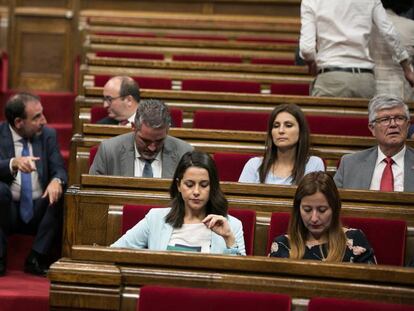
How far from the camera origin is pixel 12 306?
1901 millimetres

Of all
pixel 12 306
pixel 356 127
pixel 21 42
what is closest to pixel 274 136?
pixel 356 127

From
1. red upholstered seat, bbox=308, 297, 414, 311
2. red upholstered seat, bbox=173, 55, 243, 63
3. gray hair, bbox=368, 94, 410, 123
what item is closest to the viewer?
red upholstered seat, bbox=308, 297, 414, 311

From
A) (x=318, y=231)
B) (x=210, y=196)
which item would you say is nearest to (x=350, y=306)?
(x=318, y=231)

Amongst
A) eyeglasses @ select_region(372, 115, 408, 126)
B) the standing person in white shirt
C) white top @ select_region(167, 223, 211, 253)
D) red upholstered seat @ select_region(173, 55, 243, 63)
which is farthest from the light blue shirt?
red upholstered seat @ select_region(173, 55, 243, 63)

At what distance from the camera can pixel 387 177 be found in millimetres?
1961

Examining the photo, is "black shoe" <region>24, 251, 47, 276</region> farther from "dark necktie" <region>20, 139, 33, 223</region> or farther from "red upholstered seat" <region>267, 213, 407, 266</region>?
"red upholstered seat" <region>267, 213, 407, 266</region>

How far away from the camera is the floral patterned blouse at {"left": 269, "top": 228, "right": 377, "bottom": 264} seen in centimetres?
159

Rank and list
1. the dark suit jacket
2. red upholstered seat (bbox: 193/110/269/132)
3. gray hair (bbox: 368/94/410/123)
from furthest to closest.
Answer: red upholstered seat (bbox: 193/110/269/132)
the dark suit jacket
gray hair (bbox: 368/94/410/123)

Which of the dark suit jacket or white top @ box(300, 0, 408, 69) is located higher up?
white top @ box(300, 0, 408, 69)

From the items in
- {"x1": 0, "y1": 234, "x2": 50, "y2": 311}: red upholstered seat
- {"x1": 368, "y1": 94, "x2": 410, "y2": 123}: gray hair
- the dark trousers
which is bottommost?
{"x1": 0, "y1": 234, "x2": 50, "y2": 311}: red upholstered seat

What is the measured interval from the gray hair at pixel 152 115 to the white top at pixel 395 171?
15.7 inches

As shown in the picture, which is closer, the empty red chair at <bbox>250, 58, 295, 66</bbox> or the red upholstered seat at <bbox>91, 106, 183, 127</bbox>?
the red upholstered seat at <bbox>91, 106, 183, 127</bbox>

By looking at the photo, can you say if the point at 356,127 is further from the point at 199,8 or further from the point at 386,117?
the point at 199,8

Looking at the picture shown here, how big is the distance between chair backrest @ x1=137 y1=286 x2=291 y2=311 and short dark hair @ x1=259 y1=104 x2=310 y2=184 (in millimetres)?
713
